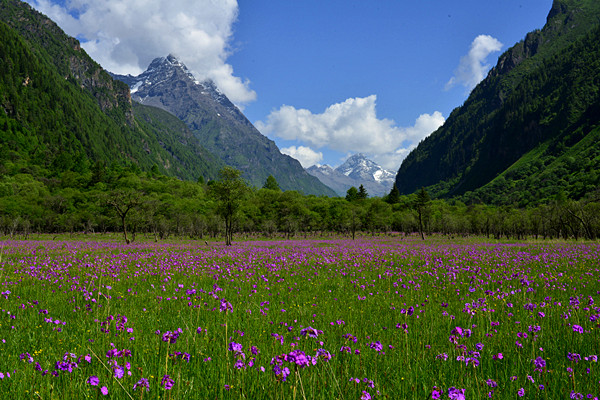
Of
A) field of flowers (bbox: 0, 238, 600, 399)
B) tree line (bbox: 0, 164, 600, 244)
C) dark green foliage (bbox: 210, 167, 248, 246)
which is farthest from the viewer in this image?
tree line (bbox: 0, 164, 600, 244)

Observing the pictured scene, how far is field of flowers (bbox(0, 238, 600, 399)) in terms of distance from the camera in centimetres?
288

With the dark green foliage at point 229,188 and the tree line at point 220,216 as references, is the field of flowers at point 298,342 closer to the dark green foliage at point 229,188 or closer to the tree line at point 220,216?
the dark green foliage at point 229,188

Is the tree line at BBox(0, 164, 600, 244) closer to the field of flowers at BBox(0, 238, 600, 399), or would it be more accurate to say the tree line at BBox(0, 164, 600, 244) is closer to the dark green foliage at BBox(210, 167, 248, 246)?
the dark green foliage at BBox(210, 167, 248, 246)

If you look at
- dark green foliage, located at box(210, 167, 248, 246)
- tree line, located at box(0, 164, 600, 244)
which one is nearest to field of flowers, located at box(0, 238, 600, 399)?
dark green foliage, located at box(210, 167, 248, 246)

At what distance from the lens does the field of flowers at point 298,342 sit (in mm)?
2885

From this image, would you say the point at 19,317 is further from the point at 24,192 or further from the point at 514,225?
the point at 24,192

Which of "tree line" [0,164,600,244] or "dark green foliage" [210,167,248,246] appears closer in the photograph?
"dark green foliage" [210,167,248,246]

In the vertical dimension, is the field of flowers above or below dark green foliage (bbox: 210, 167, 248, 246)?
below

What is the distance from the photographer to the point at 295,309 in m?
6.11

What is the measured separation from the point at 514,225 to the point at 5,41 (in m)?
278

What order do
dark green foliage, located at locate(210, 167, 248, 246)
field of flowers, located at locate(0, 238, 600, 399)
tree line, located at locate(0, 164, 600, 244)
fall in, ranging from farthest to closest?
tree line, located at locate(0, 164, 600, 244), dark green foliage, located at locate(210, 167, 248, 246), field of flowers, located at locate(0, 238, 600, 399)

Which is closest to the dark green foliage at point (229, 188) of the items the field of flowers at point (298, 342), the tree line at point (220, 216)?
the tree line at point (220, 216)

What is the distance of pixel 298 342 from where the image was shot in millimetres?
4152

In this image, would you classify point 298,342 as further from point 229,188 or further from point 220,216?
point 220,216
